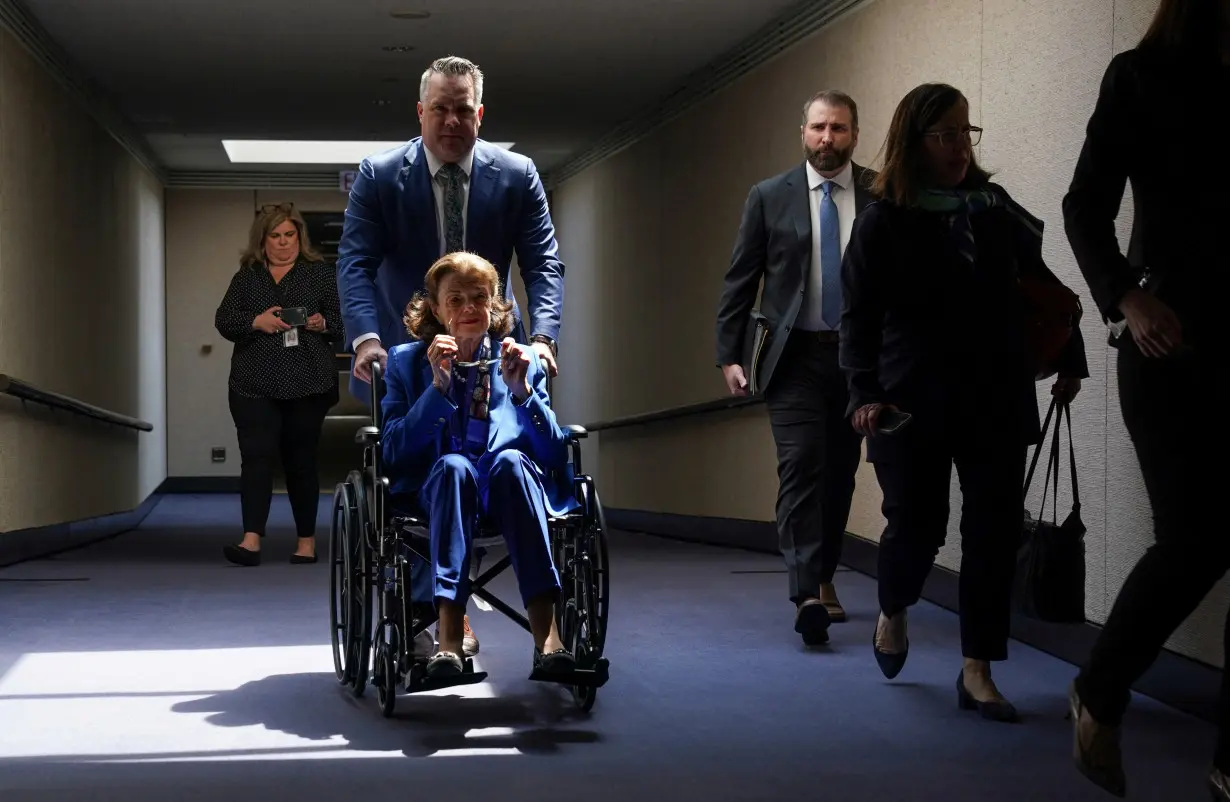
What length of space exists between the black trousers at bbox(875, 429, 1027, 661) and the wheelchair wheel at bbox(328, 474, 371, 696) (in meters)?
1.19

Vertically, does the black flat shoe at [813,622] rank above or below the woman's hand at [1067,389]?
below

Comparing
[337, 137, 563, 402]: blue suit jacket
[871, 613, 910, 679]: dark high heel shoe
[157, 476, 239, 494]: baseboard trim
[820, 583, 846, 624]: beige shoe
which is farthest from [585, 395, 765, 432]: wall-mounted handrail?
[157, 476, 239, 494]: baseboard trim

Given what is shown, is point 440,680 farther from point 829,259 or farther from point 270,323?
point 270,323

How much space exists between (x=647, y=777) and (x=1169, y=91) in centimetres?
150

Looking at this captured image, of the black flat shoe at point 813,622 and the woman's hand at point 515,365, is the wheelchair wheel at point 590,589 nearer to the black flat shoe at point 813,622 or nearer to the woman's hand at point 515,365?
the woman's hand at point 515,365

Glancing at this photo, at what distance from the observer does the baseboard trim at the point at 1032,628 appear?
12.0 ft

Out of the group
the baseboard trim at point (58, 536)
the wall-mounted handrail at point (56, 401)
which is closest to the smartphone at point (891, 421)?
the wall-mounted handrail at point (56, 401)

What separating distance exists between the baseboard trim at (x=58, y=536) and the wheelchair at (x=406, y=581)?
12.4 feet

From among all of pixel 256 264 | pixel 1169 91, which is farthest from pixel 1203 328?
pixel 256 264

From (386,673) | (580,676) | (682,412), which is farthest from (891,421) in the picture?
(682,412)

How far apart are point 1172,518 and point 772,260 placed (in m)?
2.49

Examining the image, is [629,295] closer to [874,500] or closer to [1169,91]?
[874,500]

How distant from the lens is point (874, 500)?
21.7ft

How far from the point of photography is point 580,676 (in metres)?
3.38
